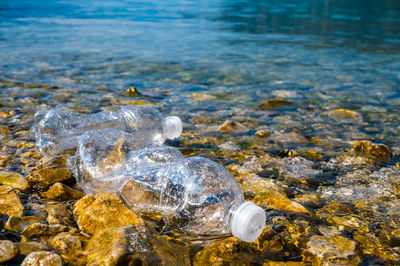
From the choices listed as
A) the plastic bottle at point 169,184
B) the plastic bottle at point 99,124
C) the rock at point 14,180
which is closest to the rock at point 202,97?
the plastic bottle at point 99,124

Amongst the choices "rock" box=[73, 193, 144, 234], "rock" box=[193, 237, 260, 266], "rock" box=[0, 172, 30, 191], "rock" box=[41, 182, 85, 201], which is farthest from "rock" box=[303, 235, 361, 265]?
"rock" box=[0, 172, 30, 191]

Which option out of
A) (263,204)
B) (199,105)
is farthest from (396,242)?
(199,105)

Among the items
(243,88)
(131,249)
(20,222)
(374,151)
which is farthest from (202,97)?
(131,249)

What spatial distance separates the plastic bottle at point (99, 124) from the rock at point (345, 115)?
82.3 inches

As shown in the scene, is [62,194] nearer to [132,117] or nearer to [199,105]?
[132,117]

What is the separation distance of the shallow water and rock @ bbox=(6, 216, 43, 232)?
2.71 feet

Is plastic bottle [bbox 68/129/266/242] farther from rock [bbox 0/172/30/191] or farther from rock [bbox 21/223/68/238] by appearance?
rock [bbox 21/223/68/238]

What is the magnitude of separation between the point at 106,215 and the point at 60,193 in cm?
54

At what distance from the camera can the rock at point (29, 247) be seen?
1.67 m

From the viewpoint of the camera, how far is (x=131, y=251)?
153 cm

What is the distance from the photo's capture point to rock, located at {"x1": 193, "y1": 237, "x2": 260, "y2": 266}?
1.73m

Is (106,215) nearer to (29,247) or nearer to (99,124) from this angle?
(29,247)

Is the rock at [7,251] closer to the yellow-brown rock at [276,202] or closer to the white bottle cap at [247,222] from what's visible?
the white bottle cap at [247,222]

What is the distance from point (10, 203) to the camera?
2137 mm
